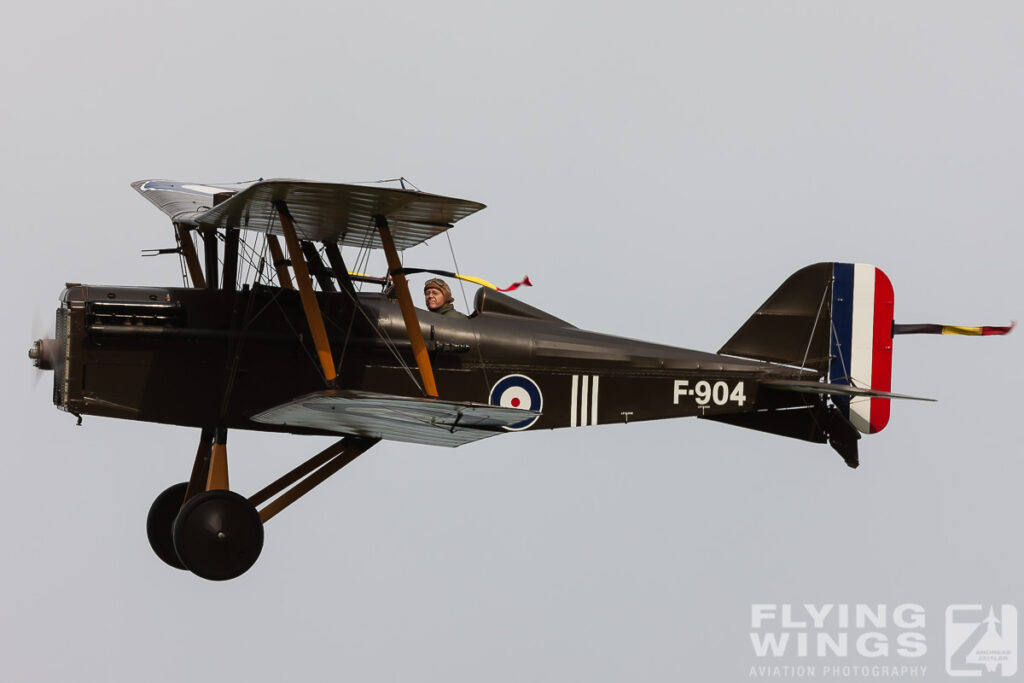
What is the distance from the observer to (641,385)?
38.0ft

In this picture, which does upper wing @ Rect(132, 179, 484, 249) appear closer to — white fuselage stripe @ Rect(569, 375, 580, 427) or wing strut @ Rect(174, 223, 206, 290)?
wing strut @ Rect(174, 223, 206, 290)

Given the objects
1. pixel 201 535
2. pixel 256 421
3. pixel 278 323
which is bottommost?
pixel 201 535

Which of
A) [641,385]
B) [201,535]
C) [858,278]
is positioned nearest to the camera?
[201,535]

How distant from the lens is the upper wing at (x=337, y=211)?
960 centimetres

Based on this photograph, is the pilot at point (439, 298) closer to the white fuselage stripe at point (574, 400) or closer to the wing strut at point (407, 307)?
the wing strut at point (407, 307)

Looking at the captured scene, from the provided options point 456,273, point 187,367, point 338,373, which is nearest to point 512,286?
point 456,273

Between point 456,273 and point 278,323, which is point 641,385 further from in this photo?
point 278,323

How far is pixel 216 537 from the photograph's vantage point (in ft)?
32.7

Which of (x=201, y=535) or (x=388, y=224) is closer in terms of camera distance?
(x=201, y=535)

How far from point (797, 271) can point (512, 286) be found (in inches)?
95.8

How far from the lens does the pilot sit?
11328 mm

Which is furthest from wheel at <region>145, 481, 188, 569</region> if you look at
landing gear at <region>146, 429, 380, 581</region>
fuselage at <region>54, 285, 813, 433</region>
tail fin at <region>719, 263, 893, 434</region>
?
tail fin at <region>719, 263, 893, 434</region>

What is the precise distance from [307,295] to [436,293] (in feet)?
4.87

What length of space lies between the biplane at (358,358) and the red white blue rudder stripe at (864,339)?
12mm
